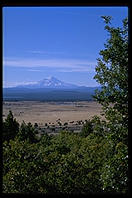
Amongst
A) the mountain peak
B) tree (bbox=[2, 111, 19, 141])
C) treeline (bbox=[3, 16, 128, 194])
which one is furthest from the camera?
the mountain peak

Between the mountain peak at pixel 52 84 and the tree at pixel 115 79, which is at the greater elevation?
the mountain peak at pixel 52 84

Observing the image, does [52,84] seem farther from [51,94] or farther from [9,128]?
[9,128]

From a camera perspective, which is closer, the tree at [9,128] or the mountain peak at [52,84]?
the tree at [9,128]

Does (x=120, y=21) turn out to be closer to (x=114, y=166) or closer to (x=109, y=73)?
(x=109, y=73)

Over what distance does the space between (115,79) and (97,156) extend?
3893 mm

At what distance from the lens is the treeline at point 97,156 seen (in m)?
2.91

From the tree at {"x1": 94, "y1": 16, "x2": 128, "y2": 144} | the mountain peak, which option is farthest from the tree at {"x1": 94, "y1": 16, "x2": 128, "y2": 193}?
the mountain peak

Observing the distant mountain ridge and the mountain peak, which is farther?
the mountain peak

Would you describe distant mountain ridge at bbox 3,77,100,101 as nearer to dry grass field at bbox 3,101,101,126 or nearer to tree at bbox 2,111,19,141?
tree at bbox 2,111,19,141

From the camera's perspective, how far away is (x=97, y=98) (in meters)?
3.15

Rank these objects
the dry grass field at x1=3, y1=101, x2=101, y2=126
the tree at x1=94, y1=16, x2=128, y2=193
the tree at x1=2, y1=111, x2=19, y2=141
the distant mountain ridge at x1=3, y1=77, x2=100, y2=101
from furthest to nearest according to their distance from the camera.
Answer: the distant mountain ridge at x1=3, y1=77, x2=100, y2=101 → the dry grass field at x1=3, y1=101, x2=101, y2=126 → the tree at x1=2, y1=111, x2=19, y2=141 → the tree at x1=94, y1=16, x2=128, y2=193

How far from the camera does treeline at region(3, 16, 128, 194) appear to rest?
2.91 m

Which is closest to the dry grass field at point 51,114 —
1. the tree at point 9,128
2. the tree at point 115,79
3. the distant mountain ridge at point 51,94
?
the distant mountain ridge at point 51,94

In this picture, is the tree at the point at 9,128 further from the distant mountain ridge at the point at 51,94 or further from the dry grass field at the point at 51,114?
the dry grass field at the point at 51,114
